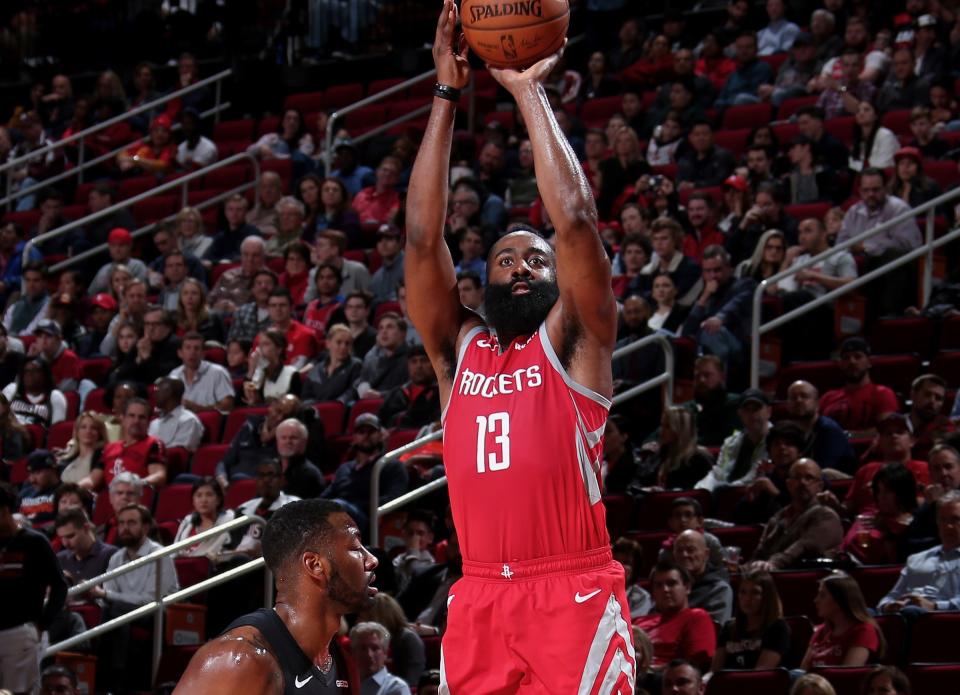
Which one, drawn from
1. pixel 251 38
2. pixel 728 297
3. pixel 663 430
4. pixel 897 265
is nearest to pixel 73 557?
pixel 663 430

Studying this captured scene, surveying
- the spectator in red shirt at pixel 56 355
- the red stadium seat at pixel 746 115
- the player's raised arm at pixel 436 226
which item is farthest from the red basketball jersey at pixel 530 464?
the red stadium seat at pixel 746 115

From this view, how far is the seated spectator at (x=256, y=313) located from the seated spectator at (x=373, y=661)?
16.2ft

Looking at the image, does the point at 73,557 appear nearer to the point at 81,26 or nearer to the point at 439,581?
the point at 439,581

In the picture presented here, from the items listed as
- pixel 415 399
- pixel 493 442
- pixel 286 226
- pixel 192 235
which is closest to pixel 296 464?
pixel 415 399

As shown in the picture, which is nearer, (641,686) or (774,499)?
(641,686)

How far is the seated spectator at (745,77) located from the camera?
13.8m

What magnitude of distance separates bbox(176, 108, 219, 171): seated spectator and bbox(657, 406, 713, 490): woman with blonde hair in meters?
7.64

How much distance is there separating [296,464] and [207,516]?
599mm

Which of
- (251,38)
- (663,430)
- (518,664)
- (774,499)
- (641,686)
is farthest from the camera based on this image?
(251,38)

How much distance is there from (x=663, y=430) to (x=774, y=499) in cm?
97

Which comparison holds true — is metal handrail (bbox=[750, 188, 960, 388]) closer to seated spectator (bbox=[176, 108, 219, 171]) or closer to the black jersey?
the black jersey

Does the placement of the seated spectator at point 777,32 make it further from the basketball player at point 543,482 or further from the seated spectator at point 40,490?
the basketball player at point 543,482

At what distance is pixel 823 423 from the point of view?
908cm

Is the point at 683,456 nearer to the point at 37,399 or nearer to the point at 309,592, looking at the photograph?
the point at 37,399
